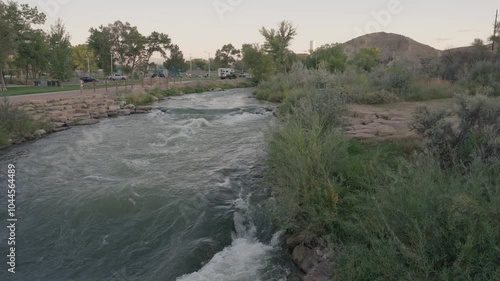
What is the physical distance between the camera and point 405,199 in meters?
3.74

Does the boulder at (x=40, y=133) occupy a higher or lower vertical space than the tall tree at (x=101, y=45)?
lower

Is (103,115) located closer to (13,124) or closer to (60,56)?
(13,124)

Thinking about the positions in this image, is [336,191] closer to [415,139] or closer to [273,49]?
[415,139]

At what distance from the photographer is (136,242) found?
5.80 metres

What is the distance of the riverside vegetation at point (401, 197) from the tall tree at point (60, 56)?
2929 cm

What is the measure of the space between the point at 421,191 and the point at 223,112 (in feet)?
57.8

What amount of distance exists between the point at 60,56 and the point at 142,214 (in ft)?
101

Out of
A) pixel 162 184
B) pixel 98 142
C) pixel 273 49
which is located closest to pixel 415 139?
pixel 162 184

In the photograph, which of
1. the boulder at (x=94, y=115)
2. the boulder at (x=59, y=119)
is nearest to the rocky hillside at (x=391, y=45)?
the boulder at (x=94, y=115)

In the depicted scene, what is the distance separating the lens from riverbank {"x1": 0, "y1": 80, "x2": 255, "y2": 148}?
44.6ft

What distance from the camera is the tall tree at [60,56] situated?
1203 inches

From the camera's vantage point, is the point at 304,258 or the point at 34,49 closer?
the point at 304,258

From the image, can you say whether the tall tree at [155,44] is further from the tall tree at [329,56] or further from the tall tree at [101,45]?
the tall tree at [329,56]

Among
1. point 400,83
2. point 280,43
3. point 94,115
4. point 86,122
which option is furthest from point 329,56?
point 86,122
